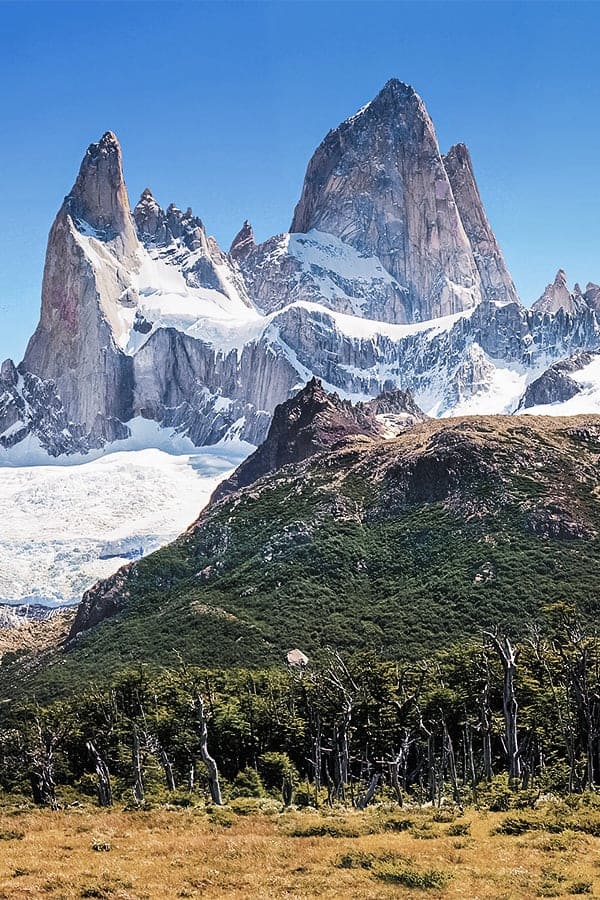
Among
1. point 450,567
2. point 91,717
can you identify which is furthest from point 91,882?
point 450,567

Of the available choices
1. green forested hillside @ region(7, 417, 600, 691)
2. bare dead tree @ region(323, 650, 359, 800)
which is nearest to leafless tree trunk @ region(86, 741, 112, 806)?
bare dead tree @ region(323, 650, 359, 800)

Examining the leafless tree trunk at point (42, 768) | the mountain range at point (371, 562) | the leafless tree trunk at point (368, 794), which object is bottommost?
the leafless tree trunk at point (42, 768)

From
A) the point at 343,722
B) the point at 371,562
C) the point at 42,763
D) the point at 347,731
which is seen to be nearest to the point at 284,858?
the point at 343,722

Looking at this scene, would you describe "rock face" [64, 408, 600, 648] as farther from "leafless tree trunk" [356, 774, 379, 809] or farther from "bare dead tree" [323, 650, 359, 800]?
"leafless tree trunk" [356, 774, 379, 809]

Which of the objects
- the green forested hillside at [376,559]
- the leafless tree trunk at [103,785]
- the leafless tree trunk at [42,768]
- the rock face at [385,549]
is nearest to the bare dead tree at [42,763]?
the leafless tree trunk at [42,768]

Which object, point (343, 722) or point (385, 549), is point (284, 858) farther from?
point (385, 549)

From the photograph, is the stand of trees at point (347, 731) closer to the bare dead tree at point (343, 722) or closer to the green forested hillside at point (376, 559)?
the bare dead tree at point (343, 722)
